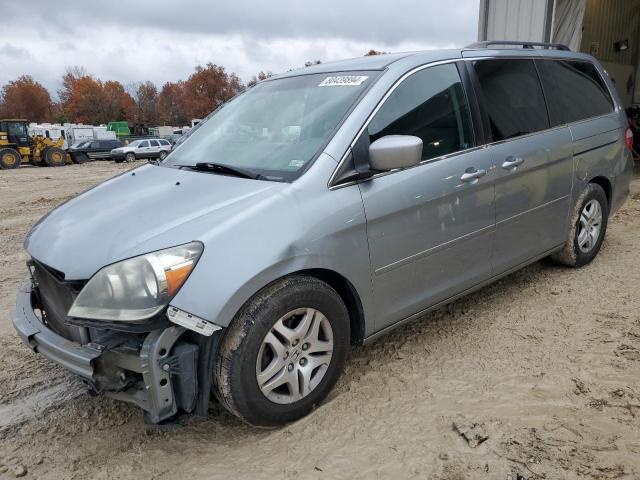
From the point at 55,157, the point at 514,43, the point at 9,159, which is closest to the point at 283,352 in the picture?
the point at 514,43

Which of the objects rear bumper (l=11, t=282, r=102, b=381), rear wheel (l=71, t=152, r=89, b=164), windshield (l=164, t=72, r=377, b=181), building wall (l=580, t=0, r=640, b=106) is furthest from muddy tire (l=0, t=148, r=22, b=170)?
rear bumper (l=11, t=282, r=102, b=381)

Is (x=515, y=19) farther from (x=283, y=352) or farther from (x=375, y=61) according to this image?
(x=283, y=352)

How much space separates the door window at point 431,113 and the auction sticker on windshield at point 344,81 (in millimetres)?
222

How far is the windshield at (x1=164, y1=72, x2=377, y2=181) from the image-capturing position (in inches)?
108

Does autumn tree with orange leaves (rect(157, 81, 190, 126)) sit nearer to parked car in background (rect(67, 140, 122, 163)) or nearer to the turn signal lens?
parked car in background (rect(67, 140, 122, 163))

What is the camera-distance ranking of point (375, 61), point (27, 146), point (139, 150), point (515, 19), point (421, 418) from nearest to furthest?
point (421, 418), point (375, 61), point (515, 19), point (27, 146), point (139, 150)

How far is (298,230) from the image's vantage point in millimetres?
2416

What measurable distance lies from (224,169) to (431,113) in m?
1.28

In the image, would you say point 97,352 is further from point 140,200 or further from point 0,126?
point 0,126

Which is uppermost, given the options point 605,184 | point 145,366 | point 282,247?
point 282,247

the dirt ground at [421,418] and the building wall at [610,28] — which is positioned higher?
the building wall at [610,28]

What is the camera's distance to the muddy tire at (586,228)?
4.21 metres

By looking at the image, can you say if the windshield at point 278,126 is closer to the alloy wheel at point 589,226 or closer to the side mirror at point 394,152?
the side mirror at point 394,152

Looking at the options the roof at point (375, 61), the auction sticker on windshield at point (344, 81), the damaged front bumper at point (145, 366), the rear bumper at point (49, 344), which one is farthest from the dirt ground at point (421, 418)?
the roof at point (375, 61)
